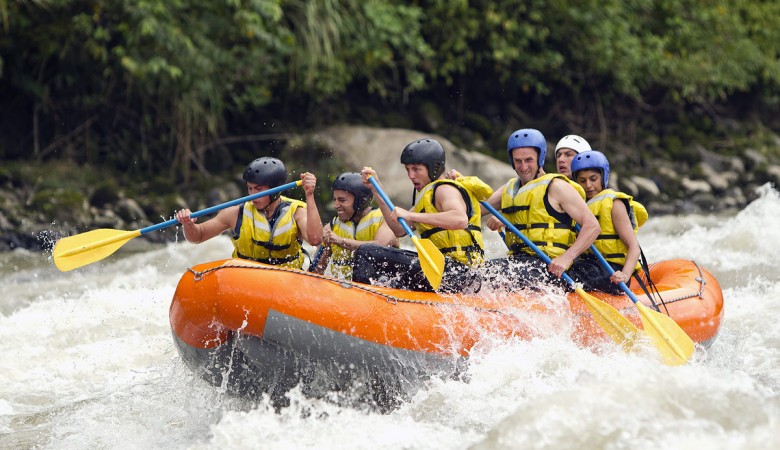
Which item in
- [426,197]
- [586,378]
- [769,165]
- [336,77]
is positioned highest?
[426,197]

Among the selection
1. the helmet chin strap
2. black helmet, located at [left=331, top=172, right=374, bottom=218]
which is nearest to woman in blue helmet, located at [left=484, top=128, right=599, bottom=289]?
black helmet, located at [left=331, top=172, right=374, bottom=218]

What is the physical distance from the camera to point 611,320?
18.8 feet

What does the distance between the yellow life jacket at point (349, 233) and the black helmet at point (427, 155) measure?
18.4 inches

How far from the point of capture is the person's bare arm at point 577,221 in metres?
5.80

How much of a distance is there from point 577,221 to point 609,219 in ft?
1.35

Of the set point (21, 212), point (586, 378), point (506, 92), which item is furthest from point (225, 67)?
point (586, 378)

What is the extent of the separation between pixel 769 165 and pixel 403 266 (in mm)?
12008

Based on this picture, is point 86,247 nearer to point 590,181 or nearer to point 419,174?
point 419,174

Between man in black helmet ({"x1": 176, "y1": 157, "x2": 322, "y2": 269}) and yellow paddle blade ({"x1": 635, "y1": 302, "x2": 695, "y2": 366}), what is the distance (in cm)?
187

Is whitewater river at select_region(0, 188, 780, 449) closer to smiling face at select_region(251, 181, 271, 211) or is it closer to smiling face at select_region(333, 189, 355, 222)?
smiling face at select_region(251, 181, 271, 211)

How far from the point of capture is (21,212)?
11.3 meters

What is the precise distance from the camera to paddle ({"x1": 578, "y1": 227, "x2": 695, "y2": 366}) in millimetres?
5691

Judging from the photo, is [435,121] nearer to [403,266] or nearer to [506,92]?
[506,92]

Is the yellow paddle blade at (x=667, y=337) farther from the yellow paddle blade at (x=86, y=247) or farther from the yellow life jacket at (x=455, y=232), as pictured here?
the yellow paddle blade at (x=86, y=247)
